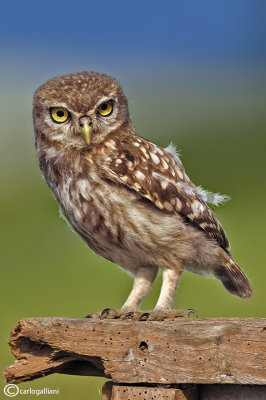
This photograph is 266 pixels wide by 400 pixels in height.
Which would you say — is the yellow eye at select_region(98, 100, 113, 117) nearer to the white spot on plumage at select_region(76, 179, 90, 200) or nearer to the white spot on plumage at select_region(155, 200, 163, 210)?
the white spot on plumage at select_region(76, 179, 90, 200)

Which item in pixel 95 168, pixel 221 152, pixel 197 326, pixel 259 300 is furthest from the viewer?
pixel 221 152

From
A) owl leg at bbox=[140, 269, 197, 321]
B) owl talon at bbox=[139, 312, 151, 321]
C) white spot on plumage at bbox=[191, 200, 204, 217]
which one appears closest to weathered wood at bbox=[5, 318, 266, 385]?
owl talon at bbox=[139, 312, 151, 321]

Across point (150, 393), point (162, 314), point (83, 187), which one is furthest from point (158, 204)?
point (150, 393)

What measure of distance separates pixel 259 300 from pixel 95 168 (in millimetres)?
3537

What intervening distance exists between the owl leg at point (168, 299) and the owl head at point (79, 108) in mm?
767

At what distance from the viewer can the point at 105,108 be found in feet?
13.9

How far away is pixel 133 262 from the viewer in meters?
4.40

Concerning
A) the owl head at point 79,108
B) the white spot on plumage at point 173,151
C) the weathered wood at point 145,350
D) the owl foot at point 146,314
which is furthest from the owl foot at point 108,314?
the white spot on plumage at point 173,151

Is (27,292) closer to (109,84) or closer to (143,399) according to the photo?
(109,84)

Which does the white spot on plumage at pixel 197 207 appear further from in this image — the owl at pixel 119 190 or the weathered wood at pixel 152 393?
the weathered wood at pixel 152 393

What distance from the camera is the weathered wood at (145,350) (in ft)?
10.0

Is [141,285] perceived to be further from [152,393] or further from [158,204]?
[152,393]

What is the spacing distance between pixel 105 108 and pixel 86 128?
0.23m

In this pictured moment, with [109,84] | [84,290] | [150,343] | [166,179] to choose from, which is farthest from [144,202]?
[84,290]
